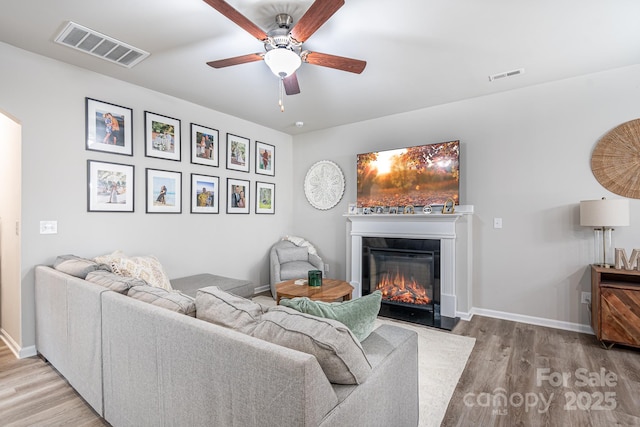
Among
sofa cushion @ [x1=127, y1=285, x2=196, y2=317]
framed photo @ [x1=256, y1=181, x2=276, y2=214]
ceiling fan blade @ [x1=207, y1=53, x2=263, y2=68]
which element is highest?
ceiling fan blade @ [x1=207, y1=53, x2=263, y2=68]

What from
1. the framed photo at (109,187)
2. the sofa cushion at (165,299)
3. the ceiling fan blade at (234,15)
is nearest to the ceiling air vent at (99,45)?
the framed photo at (109,187)

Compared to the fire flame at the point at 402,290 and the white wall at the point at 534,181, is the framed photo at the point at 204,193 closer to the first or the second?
the fire flame at the point at 402,290

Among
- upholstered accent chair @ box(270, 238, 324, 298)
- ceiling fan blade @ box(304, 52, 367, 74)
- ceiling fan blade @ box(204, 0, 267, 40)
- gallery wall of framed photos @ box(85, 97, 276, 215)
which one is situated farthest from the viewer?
upholstered accent chair @ box(270, 238, 324, 298)

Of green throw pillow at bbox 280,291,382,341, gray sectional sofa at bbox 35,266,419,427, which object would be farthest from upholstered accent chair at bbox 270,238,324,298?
green throw pillow at bbox 280,291,382,341

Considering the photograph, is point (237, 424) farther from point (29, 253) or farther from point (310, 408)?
point (29, 253)

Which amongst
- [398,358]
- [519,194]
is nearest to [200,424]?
[398,358]

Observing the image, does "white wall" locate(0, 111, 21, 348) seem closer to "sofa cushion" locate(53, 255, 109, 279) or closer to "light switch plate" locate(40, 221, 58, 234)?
"light switch plate" locate(40, 221, 58, 234)

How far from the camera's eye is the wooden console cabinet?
2652mm

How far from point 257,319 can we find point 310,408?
0.46m

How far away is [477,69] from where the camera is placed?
3.02 metres

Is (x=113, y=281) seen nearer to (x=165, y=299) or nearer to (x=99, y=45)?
(x=165, y=299)

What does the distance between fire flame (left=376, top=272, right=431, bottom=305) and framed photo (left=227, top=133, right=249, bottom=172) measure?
2571mm

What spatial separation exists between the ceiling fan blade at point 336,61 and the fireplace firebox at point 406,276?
2.32 metres

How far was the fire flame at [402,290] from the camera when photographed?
388 cm
